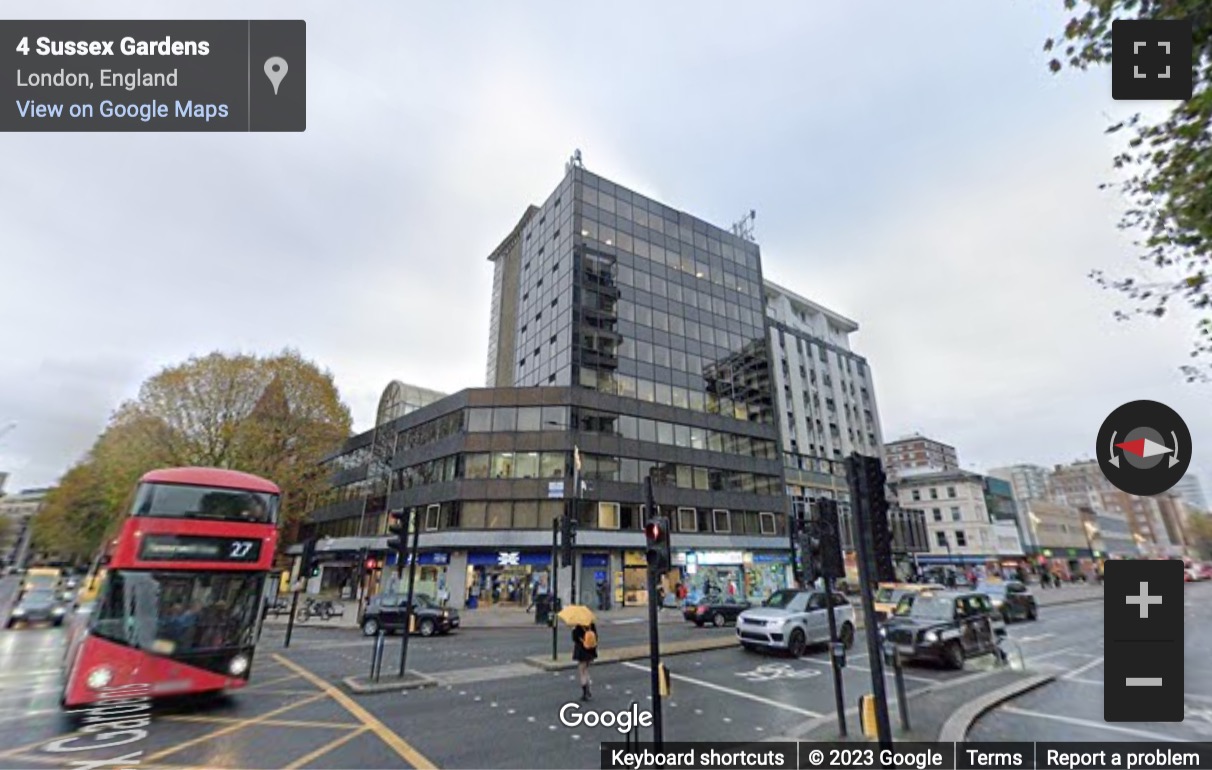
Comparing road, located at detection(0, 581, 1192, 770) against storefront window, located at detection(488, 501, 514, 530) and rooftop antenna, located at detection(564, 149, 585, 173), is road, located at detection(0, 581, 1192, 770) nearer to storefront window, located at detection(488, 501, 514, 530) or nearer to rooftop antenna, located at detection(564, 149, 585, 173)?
storefront window, located at detection(488, 501, 514, 530)

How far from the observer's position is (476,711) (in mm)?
9359

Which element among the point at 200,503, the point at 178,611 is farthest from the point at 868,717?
the point at 200,503

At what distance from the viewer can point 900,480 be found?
68.8m

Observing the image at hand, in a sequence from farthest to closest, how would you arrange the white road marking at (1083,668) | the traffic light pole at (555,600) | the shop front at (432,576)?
the shop front at (432,576), the traffic light pole at (555,600), the white road marking at (1083,668)

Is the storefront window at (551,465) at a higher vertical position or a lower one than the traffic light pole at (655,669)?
higher

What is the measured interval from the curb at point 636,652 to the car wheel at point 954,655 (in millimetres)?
6007

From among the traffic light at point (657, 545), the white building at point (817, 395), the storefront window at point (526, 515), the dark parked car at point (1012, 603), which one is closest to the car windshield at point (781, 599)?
the traffic light at point (657, 545)

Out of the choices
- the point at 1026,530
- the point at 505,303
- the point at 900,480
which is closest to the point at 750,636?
the point at 505,303

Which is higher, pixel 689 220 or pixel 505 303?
pixel 689 220

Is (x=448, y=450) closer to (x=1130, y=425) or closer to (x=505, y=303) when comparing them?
(x=505, y=303)

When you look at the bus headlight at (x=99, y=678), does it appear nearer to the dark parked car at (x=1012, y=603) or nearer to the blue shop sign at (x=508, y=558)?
the blue shop sign at (x=508, y=558)

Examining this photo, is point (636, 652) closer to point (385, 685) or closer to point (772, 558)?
point (385, 685)

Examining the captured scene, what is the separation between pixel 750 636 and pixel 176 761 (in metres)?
13.3

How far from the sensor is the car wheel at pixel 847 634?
53.7 feet
